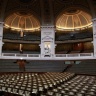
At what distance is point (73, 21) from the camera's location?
2908cm

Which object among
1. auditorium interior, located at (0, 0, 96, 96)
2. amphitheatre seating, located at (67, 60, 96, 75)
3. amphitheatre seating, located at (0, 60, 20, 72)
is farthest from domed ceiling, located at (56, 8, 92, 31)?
amphitheatre seating, located at (0, 60, 20, 72)

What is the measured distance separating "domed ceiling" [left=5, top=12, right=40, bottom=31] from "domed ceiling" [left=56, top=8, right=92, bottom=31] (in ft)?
14.1

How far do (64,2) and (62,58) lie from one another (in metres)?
8.53

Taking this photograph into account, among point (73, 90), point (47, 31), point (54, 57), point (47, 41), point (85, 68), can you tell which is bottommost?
point (85, 68)

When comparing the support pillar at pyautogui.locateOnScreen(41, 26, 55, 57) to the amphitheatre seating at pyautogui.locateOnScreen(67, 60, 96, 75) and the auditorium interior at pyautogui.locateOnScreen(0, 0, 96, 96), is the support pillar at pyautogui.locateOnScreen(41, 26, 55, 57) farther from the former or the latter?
the amphitheatre seating at pyautogui.locateOnScreen(67, 60, 96, 75)

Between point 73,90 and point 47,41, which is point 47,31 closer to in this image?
point 47,41

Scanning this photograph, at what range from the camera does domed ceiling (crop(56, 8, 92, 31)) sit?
2788 cm

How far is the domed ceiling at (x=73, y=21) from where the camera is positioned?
27875 mm

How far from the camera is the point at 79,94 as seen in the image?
5676 millimetres

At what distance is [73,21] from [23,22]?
9.30 metres

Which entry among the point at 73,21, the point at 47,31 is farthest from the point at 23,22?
the point at 73,21

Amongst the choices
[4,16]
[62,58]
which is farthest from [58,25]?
[4,16]

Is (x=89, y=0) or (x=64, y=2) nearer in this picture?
(x=89, y=0)

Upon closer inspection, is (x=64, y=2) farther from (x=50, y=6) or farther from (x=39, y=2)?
(x=39, y=2)
